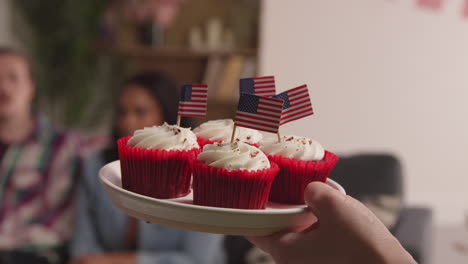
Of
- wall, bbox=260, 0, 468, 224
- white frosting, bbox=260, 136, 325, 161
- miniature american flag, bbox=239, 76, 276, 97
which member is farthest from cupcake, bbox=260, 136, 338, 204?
wall, bbox=260, 0, 468, 224

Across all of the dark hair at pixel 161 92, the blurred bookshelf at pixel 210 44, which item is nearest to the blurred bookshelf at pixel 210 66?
the blurred bookshelf at pixel 210 44

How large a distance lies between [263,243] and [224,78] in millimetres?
2412

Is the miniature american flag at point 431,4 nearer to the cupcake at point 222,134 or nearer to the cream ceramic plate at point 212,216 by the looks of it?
the cupcake at point 222,134

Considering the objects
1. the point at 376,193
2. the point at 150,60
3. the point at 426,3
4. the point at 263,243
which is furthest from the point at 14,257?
the point at 426,3

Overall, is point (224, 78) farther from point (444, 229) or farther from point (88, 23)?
point (444, 229)

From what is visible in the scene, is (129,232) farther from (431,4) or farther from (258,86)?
(431,4)

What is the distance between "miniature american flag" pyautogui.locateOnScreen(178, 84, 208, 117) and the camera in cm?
81

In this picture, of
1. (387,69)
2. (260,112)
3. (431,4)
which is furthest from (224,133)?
(431,4)

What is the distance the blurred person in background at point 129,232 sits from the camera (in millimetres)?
1816

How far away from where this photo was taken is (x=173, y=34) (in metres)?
3.25

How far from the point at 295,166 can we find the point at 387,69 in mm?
1898

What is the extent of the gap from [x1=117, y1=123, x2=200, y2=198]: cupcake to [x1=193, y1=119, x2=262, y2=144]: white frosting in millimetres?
68

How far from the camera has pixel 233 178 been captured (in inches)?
32.9

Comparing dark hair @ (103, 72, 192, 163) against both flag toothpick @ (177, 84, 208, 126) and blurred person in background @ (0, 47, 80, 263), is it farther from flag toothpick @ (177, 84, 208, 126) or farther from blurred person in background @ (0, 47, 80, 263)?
flag toothpick @ (177, 84, 208, 126)
